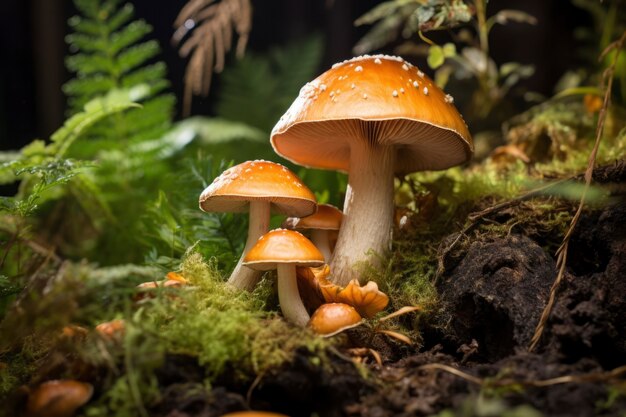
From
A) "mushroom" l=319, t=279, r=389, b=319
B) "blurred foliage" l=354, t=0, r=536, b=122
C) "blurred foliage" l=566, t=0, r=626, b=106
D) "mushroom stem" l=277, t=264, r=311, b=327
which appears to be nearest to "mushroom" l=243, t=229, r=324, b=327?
"mushroom stem" l=277, t=264, r=311, b=327

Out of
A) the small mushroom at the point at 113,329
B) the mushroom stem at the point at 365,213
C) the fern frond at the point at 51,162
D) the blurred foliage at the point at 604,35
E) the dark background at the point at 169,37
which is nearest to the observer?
the small mushroom at the point at 113,329

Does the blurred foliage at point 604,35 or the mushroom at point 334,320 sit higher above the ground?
the blurred foliage at point 604,35

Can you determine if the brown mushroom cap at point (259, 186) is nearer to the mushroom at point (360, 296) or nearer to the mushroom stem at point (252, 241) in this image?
the mushroom stem at point (252, 241)

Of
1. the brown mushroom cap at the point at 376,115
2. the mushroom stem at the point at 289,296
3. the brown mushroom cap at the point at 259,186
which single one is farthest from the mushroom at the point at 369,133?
the mushroom stem at the point at 289,296

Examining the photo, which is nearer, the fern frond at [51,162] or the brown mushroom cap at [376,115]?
the brown mushroom cap at [376,115]

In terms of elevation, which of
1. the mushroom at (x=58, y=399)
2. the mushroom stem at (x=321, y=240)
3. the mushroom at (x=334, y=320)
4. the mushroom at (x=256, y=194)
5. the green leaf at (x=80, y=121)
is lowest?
the mushroom at (x=58, y=399)

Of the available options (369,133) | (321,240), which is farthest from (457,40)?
(321,240)

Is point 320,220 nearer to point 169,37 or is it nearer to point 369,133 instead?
point 369,133

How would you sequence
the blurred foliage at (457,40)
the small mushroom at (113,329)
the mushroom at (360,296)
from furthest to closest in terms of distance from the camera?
the blurred foliage at (457,40) → the mushroom at (360,296) → the small mushroom at (113,329)
